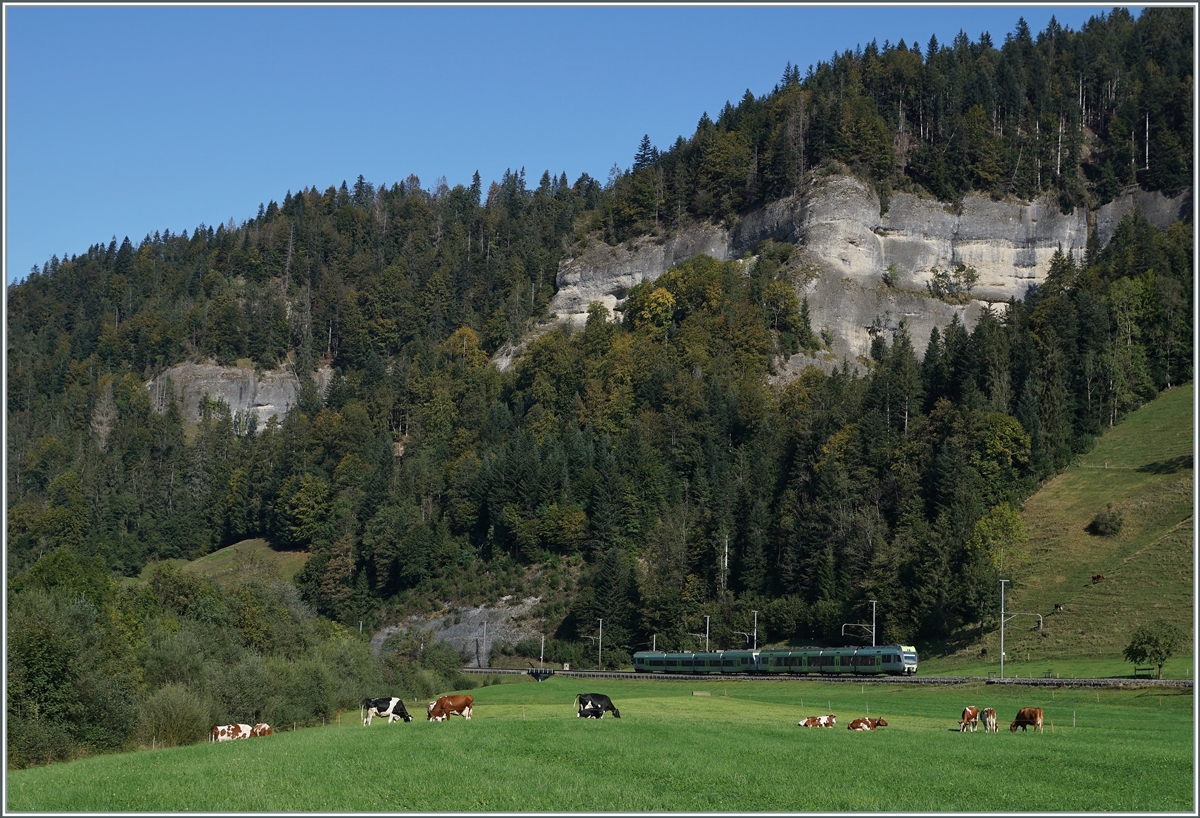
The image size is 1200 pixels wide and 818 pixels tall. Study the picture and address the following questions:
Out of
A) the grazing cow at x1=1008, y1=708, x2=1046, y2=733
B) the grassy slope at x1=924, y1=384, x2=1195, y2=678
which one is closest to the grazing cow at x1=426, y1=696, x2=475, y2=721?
the grazing cow at x1=1008, y1=708, x2=1046, y2=733

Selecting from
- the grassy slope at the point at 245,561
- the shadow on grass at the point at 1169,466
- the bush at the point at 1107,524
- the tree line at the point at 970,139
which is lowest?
the grassy slope at the point at 245,561

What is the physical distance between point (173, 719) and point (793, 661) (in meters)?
57.4

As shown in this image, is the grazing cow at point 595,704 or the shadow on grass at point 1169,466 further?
the shadow on grass at point 1169,466

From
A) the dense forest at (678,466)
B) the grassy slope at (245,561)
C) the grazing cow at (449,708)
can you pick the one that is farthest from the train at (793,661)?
the grassy slope at (245,561)

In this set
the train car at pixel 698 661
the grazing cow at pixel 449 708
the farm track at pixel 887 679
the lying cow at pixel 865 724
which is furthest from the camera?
the train car at pixel 698 661

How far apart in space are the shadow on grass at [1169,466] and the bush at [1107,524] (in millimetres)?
9593

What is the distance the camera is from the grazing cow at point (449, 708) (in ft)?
136

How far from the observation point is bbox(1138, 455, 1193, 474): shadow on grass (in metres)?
108

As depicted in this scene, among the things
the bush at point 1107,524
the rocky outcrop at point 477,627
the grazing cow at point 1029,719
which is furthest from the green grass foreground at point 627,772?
the rocky outcrop at point 477,627

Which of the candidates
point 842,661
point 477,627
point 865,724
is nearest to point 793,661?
point 842,661

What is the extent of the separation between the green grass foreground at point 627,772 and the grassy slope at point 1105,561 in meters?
41.8

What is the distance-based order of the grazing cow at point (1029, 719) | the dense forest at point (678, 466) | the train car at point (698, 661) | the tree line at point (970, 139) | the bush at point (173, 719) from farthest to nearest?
1. the tree line at point (970, 139)
2. the train car at point (698, 661)
3. the dense forest at point (678, 466)
4. the grazing cow at point (1029, 719)
5. the bush at point (173, 719)

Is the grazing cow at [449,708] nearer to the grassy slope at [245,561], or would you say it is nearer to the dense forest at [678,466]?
the dense forest at [678,466]

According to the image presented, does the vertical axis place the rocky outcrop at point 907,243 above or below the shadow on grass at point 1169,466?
above
